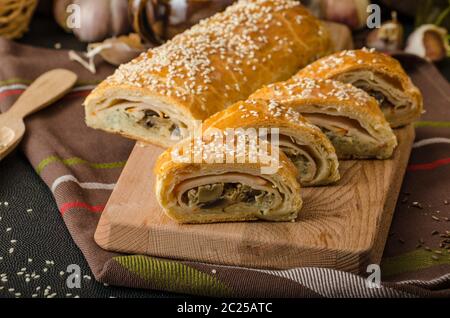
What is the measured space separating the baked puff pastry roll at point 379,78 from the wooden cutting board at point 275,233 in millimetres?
664

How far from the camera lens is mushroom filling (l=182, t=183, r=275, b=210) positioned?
3.69 meters

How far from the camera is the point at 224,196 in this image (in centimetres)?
370

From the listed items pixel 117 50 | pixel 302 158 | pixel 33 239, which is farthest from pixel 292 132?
pixel 117 50

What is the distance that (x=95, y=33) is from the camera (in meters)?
5.75

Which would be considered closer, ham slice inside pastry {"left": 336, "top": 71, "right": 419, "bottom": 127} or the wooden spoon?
ham slice inside pastry {"left": 336, "top": 71, "right": 419, "bottom": 127}

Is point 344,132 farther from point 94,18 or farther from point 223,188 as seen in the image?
point 94,18

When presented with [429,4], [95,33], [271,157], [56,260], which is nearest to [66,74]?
[95,33]

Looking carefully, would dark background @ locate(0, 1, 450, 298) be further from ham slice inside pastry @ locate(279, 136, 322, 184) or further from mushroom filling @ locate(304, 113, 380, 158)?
mushroom filling @ locate(304, 113, 380, 158)

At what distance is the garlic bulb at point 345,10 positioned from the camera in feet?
19.0

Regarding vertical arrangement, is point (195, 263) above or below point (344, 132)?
below

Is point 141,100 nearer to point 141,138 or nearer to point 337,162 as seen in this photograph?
point 141,138

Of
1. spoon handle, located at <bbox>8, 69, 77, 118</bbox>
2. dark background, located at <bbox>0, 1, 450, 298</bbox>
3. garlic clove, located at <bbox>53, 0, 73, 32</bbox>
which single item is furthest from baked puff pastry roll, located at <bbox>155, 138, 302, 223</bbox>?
garlic clove, located at <bbox>53, 0, 73, 32</bbox>

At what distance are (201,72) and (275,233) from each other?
115cm

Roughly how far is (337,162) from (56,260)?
1.36 meters
